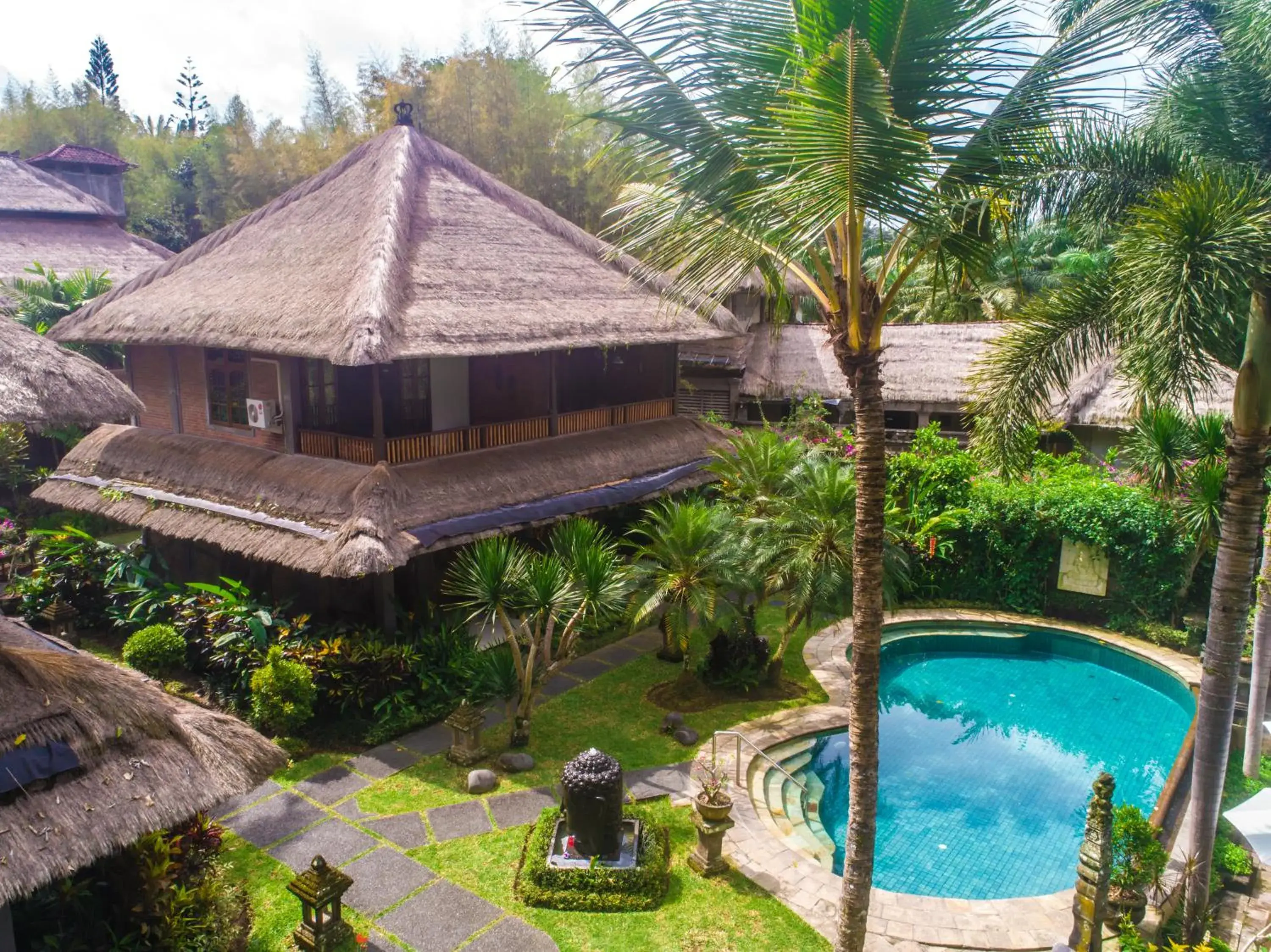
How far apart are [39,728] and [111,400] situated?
3446 millimetres

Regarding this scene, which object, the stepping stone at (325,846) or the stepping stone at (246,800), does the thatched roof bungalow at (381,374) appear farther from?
the stepping stone at (325,846)

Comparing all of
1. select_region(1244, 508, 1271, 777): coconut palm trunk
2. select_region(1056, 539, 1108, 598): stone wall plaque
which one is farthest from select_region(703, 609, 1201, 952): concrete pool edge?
select_region(1056, 539, 1108, 598): stone wall plaque

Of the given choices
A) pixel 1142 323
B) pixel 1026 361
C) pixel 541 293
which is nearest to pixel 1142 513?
pixel 1026 361

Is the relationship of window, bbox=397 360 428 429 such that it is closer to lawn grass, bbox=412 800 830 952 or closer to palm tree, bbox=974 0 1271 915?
lawn grass, bbox=412 800 830 952

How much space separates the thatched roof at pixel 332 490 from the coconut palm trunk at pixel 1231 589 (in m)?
8.71

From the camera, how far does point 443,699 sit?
11.9 m

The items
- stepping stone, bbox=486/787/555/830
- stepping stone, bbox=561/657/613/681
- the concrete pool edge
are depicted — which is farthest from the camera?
stepping stone, bbox=561/657/613/681

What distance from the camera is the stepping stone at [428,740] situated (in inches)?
429

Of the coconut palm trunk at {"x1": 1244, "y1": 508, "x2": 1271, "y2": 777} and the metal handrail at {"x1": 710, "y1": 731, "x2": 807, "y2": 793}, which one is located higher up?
the coconut palm trunk at {"x1": 1244, "y1": 508, "x2": 1271, "y2": 777}

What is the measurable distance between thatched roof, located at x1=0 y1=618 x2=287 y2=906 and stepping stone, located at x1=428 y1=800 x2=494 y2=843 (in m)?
2.76

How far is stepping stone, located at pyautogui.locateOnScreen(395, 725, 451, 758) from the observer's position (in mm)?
10898

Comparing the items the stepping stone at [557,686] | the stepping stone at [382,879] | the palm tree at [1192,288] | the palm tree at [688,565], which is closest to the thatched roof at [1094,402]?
the palm tree at [688,565]

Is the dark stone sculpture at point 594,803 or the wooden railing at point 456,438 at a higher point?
the wooden railing at point 456,438

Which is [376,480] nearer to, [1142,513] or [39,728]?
[39,728]
